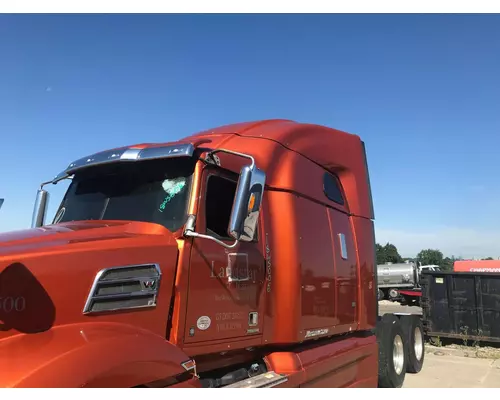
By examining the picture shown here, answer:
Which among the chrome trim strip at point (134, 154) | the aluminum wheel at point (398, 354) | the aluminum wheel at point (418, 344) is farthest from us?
the aluminum wheel at point (418, 344)

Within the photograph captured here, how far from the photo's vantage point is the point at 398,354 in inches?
281

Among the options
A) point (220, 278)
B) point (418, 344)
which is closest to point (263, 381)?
point (220, 278)

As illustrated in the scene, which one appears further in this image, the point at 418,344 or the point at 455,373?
the point at 418,344

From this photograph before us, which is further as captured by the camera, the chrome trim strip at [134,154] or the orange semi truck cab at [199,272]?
the chrome trim strip at [134,154]

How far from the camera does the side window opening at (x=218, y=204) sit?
3.41 metres

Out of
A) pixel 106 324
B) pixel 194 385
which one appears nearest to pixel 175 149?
pixel 106 324

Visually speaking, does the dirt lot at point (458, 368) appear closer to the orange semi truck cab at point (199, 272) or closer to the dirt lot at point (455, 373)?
the dirt lot at point (455, 373)

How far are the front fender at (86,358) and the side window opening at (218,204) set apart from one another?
99 centimetres

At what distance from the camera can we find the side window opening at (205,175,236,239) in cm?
341

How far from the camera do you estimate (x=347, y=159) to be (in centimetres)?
576

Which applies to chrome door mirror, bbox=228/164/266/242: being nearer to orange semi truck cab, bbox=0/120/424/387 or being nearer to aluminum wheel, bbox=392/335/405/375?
orange semi truck cab, bbox=0/120/424/387

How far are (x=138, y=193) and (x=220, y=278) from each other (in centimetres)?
92

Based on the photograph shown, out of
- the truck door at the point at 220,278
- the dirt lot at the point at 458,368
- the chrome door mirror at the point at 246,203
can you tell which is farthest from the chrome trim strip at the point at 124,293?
the dirt lot at the point at 458,368

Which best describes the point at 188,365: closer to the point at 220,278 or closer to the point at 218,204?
the point at 220,278
